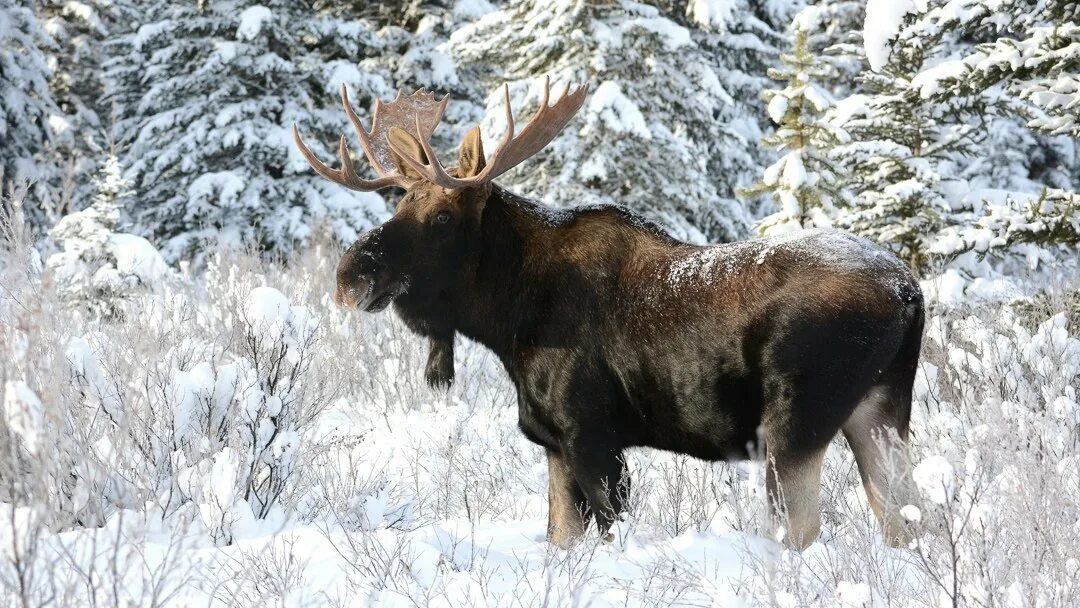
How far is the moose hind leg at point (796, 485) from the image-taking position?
3391mm

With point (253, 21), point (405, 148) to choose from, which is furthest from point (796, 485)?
point (253, 21)

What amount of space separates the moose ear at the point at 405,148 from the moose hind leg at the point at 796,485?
6.94 ft

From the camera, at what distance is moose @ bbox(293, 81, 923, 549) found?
3395 millimetres

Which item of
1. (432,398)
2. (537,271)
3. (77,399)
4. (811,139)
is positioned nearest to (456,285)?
(537,271)

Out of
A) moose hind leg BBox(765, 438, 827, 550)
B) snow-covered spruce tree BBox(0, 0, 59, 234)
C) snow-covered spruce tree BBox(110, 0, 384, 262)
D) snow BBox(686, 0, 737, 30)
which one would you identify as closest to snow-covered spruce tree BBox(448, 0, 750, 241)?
snow BBox(686, 0, 737, 30)

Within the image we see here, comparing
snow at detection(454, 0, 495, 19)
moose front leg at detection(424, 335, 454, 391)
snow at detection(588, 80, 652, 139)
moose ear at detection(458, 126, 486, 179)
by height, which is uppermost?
moose ear at detection(458, 126, 486, 179)

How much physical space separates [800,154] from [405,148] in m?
6.23

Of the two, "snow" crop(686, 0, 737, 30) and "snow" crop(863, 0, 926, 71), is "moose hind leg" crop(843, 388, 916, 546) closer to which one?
"snow" crop(863, 0, 926, 71)

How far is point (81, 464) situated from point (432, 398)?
3.16 m

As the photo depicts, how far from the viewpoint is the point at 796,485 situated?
3426 mm

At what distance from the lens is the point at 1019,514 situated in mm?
2670

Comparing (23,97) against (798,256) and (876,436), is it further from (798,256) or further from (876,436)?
(876,436)

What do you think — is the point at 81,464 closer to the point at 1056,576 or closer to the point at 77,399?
the point at 77,399

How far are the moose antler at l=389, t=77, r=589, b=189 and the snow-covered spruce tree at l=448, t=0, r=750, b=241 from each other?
24.3 feet
